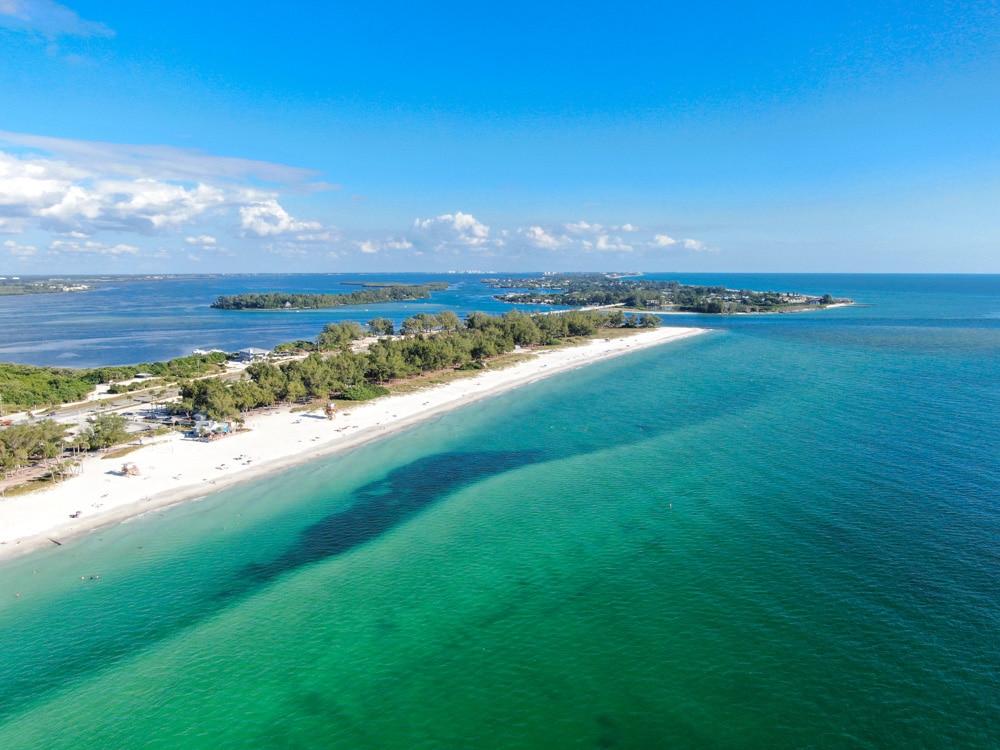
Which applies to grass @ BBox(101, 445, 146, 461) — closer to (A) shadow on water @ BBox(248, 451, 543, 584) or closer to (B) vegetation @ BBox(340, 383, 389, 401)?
(A) shadow on water @ BBox(248, 451, 543, 584)

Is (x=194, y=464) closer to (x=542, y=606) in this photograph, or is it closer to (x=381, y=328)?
(x=542, y=606)

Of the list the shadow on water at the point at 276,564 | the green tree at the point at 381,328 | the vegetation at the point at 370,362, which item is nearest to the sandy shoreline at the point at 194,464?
the vegetation at the point at 370,362

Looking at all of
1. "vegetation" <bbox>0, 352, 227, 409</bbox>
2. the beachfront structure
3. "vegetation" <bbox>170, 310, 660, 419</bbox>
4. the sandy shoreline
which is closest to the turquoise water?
the sandy shoreline

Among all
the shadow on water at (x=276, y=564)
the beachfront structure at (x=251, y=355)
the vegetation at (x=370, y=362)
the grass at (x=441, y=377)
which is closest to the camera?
the shadow on water at (x=276, y=564)

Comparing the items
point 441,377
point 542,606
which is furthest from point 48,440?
point 441,377

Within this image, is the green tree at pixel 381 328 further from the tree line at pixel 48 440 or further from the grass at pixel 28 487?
the grass at pixel 28 487

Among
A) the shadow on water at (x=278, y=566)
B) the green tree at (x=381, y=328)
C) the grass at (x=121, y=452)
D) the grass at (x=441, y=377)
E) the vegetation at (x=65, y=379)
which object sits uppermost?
the green tree at (x=381, y=328)
